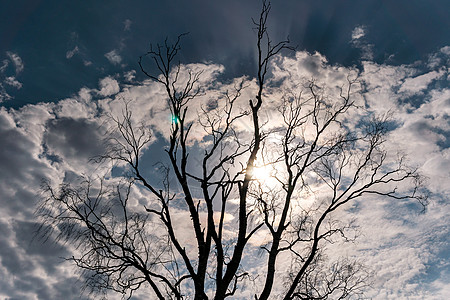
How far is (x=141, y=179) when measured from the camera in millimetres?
6332

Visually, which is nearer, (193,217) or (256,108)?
(193,217)

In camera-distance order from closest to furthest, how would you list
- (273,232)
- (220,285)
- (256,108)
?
(220,285) < (256,108) < (273,232)

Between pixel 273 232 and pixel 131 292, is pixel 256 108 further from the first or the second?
pixel 131 292

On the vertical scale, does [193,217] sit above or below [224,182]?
below

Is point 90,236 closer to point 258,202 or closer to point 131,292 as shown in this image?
point 131,292

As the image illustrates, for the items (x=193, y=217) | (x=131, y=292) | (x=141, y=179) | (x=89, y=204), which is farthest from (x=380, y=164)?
(x=89, y=204)

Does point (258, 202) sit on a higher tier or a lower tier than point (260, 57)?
lower

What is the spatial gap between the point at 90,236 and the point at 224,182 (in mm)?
3219

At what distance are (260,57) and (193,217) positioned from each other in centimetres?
401

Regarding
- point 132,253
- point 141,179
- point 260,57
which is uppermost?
point 260,57

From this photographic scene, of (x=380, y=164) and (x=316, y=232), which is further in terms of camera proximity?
(x=380, y=164)

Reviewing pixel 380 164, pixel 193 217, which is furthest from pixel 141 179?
pixel 380 164

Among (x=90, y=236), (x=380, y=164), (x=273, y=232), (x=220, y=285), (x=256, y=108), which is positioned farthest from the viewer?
(x=380, y=164)

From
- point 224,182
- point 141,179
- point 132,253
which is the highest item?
point 141,179
